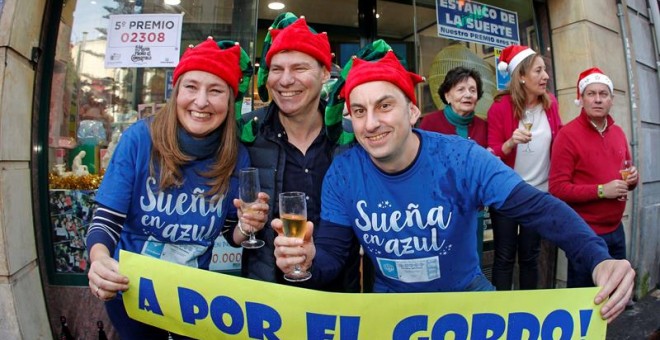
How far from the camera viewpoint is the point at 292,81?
209 cm

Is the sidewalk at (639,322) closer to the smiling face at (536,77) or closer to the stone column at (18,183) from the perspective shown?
the smiling face at (536,77)

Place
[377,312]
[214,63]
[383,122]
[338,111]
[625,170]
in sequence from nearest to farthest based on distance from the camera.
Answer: [377,312], [383,122], [214,63], [338,111], [625,170]

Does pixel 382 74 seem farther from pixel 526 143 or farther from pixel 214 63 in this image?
pixel 526 143

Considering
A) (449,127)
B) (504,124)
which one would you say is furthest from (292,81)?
(504,124)

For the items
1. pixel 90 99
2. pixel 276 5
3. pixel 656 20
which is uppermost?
pixel 656 20

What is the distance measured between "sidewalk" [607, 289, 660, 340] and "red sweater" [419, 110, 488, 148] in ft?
6.87

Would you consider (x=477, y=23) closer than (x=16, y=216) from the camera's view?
No

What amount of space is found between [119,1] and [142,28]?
0.39m

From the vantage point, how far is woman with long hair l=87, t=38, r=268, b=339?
6.16ft

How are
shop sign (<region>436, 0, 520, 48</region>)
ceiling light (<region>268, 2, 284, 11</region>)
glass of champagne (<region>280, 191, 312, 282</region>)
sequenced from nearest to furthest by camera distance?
1. glass of champagne (<region>280, 191, 312, 282</region>)
2. shop sign (<region>436, 0, 520, 48</region>)
3. ceiling light (<region>268, 2, 284, 11</region>)

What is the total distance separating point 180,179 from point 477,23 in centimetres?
453

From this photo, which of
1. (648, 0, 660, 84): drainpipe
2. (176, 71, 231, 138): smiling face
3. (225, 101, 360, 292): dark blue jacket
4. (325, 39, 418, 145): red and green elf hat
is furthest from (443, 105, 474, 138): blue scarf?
(648, 0, 660, 84): drainpipe

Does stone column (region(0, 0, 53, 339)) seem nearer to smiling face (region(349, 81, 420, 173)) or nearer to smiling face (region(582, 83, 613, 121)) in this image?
smiling face (region(349, 81, 420, 173))

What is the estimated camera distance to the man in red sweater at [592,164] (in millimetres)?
3291
